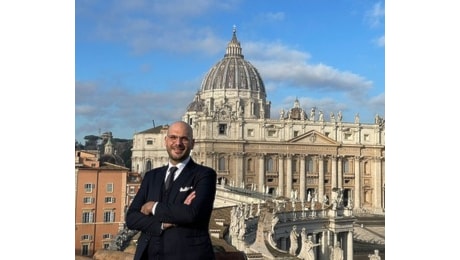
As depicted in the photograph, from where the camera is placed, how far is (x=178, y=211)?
6.75ft

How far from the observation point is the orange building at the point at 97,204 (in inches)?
392

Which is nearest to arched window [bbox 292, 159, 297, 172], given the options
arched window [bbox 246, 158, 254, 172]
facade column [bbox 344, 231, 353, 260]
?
arched window [bbox 246, 158, 254, 172]

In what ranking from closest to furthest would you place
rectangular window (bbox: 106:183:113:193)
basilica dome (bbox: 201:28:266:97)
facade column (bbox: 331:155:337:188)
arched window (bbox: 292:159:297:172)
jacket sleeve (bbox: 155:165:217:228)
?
jacket sleeve (bbox: 155:165:217:228), rectangular window (bbox: 106:183:113:193), arched window (bbox: 292:159:297:172), facade column (bbox: 331:155:337:188), basilica dome (bbox: 201:28:266:97)

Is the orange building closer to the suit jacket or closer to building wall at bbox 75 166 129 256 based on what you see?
building wall at bbox 75 166 129 256

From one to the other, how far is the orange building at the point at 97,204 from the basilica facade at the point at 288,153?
16806 mm

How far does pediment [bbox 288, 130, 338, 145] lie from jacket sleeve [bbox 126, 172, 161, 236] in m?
28.6

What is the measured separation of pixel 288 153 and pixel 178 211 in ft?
95.0

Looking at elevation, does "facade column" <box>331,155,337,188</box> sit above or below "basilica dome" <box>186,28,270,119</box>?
below

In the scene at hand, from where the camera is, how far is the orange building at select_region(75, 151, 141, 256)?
9954 millimetres

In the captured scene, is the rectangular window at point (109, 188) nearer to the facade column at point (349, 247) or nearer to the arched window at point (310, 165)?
the facade column at point (349, 247)
